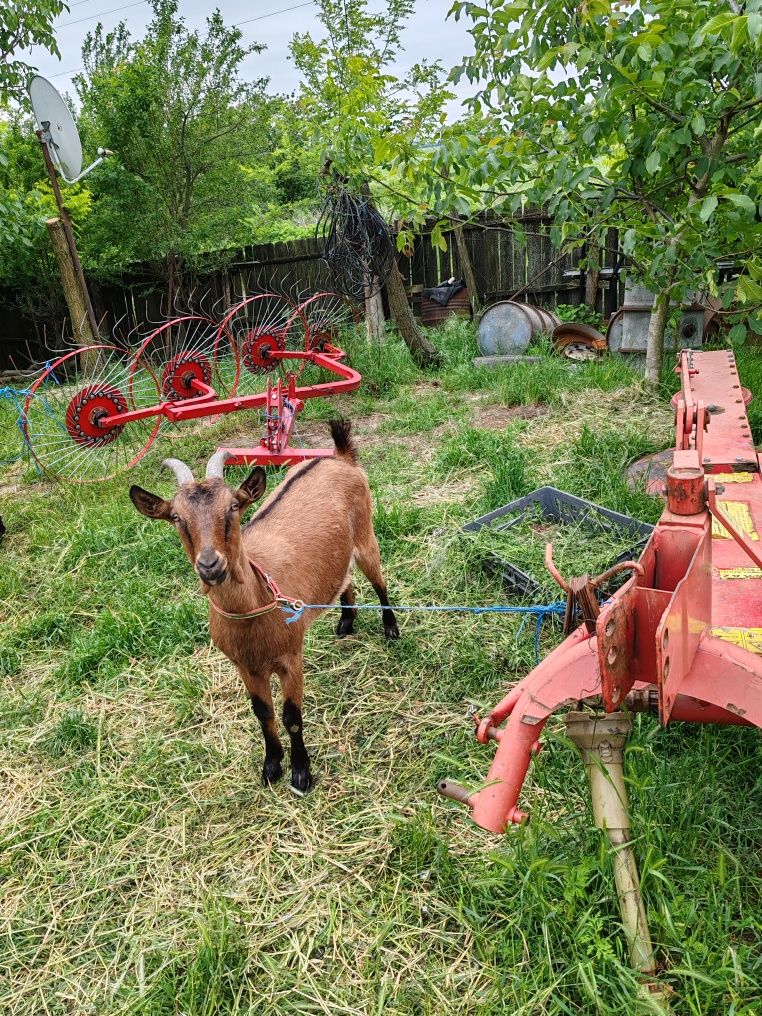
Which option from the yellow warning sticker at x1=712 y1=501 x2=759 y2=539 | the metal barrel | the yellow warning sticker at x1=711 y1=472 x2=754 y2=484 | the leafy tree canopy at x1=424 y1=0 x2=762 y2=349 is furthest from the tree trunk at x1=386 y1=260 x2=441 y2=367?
the yellow warning sticker at x1=712 y1=501 x2=759 y2=539

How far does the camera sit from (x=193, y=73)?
36.0ft

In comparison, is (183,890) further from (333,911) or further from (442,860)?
(442,860)

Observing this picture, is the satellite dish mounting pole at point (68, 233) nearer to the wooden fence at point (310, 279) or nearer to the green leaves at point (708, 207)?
the wooden fence at point (310, 279)

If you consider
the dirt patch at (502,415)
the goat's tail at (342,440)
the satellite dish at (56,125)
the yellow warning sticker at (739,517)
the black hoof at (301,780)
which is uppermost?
the satellite dish at (56,125)

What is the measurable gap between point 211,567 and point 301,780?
116cm

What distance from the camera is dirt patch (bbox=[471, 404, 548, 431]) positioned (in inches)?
252

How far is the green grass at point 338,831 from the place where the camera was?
204 cm

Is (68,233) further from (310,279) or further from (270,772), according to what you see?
(270,772)

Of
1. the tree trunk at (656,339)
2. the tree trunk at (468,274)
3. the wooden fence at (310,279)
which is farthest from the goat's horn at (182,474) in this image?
the tree trunk at (468,274)

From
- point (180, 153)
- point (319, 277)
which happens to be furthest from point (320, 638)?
point (180, 153)

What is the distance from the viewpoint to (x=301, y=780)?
2.85 m

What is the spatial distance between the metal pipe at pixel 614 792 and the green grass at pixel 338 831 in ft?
0.72

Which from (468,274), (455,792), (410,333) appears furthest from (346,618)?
(468,274)

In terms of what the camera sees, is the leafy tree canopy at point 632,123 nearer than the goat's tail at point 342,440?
Yes
